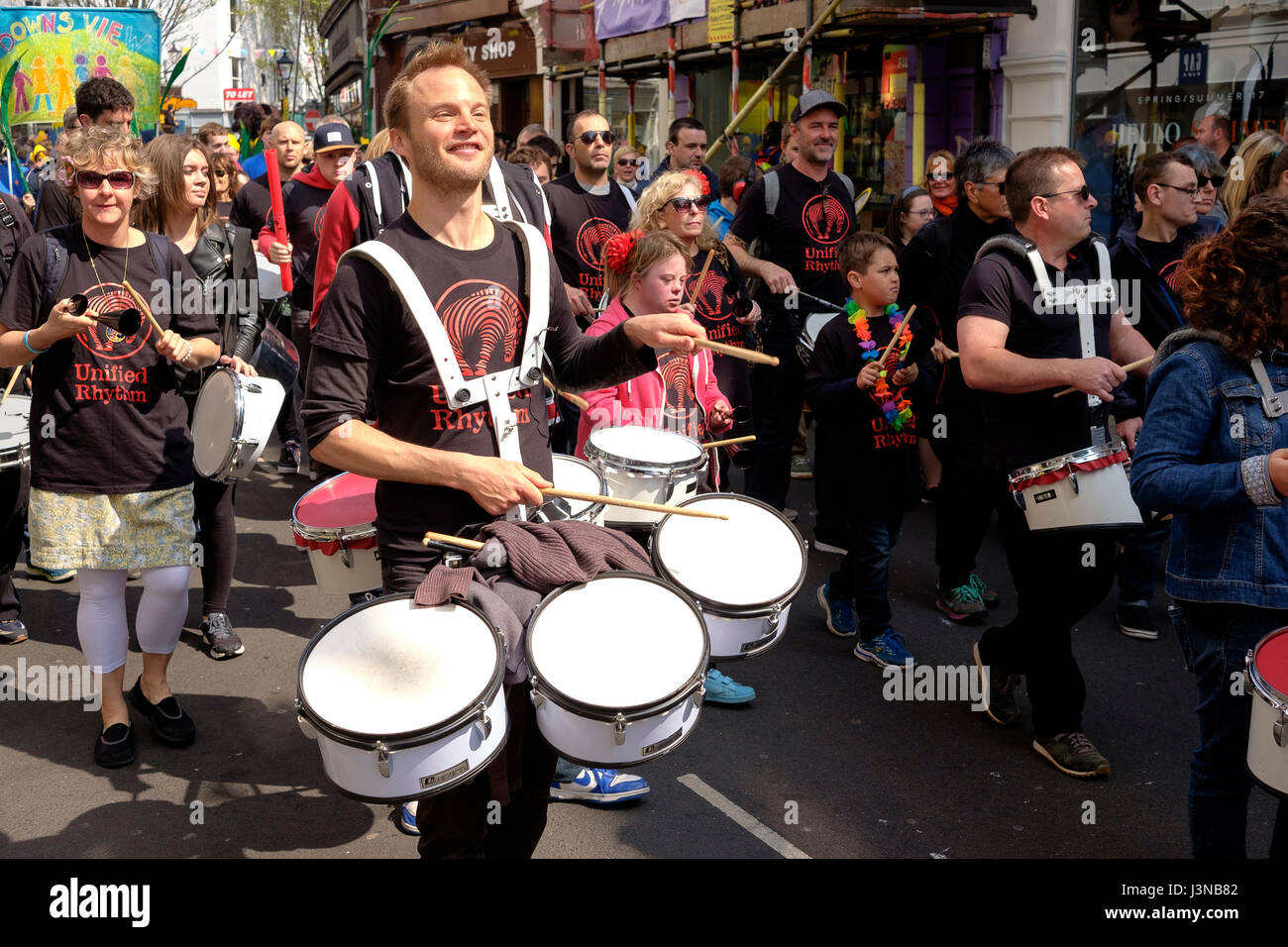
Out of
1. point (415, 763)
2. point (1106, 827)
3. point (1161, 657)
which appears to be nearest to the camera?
point (415, 763)

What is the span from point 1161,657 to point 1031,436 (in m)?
1.60

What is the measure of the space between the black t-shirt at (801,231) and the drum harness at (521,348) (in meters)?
3.73

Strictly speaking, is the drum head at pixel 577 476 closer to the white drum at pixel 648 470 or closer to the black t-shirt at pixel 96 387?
the white drum at pixel 648 470

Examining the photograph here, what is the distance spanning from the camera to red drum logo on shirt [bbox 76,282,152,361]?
165 inches

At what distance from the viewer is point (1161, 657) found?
5227mm

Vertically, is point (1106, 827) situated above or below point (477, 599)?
below

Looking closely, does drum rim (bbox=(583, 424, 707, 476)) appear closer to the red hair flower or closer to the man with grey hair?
the red hair flower

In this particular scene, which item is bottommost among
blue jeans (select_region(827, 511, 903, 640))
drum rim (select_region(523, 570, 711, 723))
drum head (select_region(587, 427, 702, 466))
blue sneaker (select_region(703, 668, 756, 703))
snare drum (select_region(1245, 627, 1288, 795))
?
blue sneaker (select_region(703, 668, 756, 703))

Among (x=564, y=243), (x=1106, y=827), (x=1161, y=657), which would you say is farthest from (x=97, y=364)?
(x=1161, y=657)

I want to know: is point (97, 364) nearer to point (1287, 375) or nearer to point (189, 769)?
point (189, 769)

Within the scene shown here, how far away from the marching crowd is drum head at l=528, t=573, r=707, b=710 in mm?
166

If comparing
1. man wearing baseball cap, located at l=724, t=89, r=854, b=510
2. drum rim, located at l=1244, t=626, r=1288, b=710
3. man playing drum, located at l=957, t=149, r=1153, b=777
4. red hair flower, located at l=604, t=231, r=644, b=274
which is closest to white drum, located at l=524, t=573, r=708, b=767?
drum rim, located at l=1244, t=626, r=1288, b=710

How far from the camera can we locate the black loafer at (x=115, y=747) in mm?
4289
